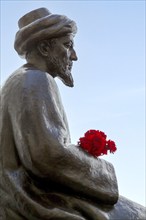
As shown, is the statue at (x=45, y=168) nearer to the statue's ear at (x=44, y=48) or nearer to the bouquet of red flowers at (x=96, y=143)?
the bouquet of red flowers at (x=96, y=143)

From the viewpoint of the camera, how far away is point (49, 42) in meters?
5.96

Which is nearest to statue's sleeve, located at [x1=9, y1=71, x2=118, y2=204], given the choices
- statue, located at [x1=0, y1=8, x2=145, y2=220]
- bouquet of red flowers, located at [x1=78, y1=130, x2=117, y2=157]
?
statue, located at [x1=0, y1=8, x2=145, y2=220]

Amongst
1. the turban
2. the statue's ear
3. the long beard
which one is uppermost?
the turban

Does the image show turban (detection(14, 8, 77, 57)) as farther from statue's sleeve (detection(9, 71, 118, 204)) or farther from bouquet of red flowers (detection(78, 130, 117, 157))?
bouquet of red flowers (detection(78, 130, 117, 157))

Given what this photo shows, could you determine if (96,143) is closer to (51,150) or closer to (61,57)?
(51,150)

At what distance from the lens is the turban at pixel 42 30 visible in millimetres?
5871

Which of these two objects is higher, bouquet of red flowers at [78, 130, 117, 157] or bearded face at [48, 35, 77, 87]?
bearded face at [48, 35, 77, 87]

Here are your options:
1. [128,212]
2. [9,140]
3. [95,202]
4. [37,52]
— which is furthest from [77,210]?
[37,52]

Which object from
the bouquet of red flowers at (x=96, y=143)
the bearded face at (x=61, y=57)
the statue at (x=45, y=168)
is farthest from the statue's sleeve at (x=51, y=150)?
the bearded face at (x=61, y=57)

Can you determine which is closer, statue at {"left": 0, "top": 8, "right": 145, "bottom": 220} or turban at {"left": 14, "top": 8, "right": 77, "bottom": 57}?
statue at {"left": 0, "top": 8, "right": 145, "bottom": 220}

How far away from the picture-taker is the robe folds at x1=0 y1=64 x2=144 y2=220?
4909 millimetres

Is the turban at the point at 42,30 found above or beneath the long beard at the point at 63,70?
above

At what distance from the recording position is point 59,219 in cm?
473

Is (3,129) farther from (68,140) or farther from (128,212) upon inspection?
(128,212)
